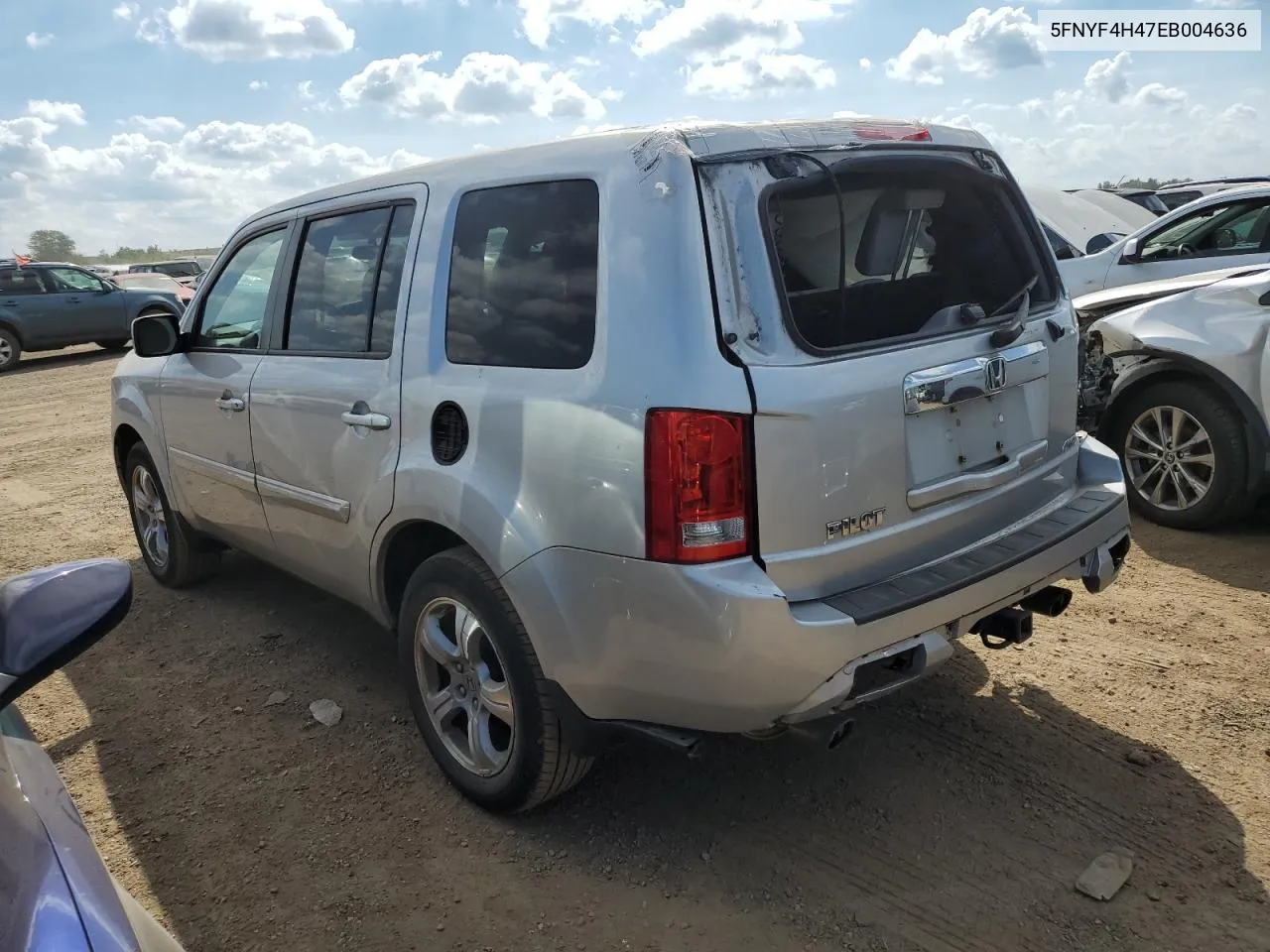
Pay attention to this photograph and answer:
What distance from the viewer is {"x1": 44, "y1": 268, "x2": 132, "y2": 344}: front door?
54.0 ft

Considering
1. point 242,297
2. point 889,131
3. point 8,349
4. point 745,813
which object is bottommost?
point 745,813

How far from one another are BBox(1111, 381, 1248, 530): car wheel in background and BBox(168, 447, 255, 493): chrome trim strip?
14.5 feet

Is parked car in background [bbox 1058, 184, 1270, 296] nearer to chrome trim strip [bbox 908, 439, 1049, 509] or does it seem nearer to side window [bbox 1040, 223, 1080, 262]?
side window [bbox 1040, 223, 1080, 262]

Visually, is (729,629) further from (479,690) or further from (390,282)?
(390,282)

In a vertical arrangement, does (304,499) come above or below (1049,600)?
above

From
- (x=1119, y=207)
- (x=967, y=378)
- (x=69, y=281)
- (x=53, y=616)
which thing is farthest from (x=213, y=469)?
(x=1119, y=207)

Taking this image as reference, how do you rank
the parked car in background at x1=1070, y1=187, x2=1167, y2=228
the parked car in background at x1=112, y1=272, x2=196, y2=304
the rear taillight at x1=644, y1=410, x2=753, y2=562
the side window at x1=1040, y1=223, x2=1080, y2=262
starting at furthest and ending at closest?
the parked car in background at x1=112, y1=272, x2=196, y2=304
the parked car in background at x1=1070, y1=187, x2=1167, y2=228
the side window at x1=1040, y1=223, x2=1080, y2=262
the rear taillight at x1=644, y1=410, x2=753, y2=562

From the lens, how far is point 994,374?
106 inches

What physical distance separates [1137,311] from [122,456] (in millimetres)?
5530

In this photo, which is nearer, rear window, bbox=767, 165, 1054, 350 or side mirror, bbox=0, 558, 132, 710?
side mirror, bbox=0, 558, 132, 710

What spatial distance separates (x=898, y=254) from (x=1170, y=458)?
121 inches

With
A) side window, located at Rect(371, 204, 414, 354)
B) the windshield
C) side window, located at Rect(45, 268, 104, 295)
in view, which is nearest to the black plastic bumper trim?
side window, located at Rect(371, 204, 414, 354)

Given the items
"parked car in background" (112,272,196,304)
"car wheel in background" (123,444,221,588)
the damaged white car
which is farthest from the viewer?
"parked car in background" (112,272,196,304)

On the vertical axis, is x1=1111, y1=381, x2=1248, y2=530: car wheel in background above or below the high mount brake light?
below
